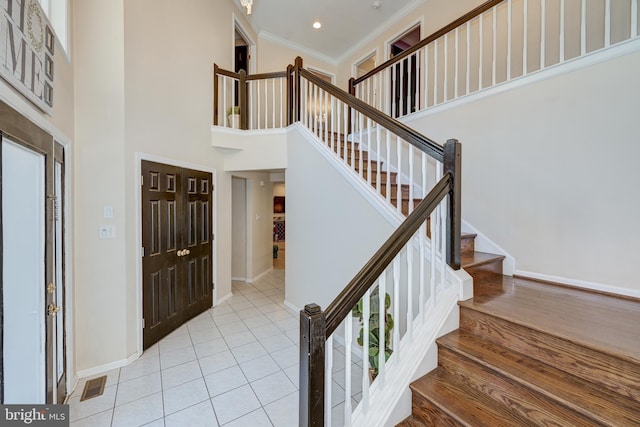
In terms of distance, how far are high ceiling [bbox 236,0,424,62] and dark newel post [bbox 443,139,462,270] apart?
407cm

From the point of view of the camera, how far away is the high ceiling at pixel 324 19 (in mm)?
4582

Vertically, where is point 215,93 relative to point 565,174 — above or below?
above

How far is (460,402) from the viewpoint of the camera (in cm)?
134

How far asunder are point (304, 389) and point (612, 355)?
4.52ft

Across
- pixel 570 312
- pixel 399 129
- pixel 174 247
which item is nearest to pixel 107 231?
pixel 174 247

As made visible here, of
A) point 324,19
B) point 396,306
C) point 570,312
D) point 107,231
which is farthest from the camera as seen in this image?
point 324,19

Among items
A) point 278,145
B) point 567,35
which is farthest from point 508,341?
point 278,145

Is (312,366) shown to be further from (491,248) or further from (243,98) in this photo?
(243,98)

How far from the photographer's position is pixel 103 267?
2508mm

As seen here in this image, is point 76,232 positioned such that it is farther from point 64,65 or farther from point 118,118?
Answer: point 64,65

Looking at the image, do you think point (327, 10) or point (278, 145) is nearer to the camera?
point (278, 145)

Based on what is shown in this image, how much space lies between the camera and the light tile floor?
6.26 feet

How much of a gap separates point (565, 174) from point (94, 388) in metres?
4.30

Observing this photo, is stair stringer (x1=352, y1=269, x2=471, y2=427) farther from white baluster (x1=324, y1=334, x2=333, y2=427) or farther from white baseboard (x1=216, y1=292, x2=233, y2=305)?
white baseboard (x1=216, y1=292, x2=233, y2=305)
